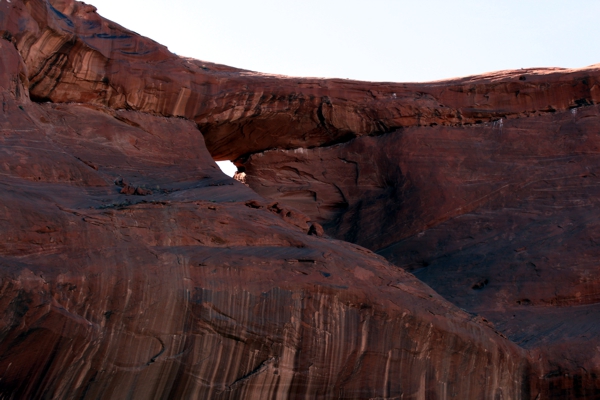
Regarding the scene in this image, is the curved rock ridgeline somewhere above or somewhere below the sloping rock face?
above

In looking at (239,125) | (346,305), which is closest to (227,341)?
(346,305)

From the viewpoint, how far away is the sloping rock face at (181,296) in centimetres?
1042

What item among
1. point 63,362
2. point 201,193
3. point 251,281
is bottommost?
point 63,362

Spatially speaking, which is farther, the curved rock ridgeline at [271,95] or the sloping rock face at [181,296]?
the curved rock ridgeline at [271,95]

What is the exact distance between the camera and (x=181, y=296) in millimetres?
11484

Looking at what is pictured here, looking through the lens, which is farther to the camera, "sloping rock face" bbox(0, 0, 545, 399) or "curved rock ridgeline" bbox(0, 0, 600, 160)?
"curved rock ridgeline" bbox(0, 0, 600, 160)

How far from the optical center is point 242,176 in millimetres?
22266

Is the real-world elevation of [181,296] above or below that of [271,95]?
below

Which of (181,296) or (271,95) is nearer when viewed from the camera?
(181,296)

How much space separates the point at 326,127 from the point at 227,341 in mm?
10829

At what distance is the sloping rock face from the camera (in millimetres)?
10422

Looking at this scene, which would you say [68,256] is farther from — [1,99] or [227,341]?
[1,99]

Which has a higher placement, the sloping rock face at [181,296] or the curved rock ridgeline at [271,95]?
the curved rock ridgeline at [271,95]

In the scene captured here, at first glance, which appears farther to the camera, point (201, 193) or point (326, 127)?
point (326, 127)
